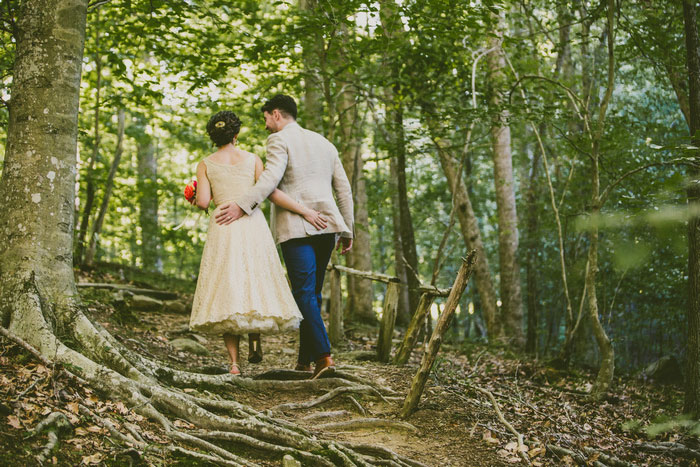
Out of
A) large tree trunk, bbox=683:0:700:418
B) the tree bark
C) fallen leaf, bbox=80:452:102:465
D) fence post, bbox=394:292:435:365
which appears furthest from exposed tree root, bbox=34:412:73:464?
large tree trunk, bbox=683:0:700:418

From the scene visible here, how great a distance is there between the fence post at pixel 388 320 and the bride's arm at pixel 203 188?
247 cm

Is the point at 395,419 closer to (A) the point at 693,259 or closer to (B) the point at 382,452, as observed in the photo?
(B) the point at 382,452

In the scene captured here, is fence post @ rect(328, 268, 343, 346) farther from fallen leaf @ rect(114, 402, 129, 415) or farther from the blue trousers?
fallen leaf @ rect(114, 402, 129, 415)

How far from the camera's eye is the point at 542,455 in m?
4.35

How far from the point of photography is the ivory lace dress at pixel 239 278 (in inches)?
180

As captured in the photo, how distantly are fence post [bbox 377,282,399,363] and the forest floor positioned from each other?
19 cm

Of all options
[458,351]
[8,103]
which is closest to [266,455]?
[8,103]

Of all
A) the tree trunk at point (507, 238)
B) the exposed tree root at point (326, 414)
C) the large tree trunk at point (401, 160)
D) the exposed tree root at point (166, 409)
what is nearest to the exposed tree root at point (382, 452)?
the exposed tree root at point (166, 409)

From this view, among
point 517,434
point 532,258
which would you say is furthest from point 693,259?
point 532,258

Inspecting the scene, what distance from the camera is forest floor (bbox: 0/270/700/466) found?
2885 mm

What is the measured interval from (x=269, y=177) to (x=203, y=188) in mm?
576

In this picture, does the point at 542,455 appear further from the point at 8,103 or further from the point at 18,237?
the point at 8,103

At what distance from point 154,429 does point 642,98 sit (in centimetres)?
1495

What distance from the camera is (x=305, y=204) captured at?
484cm
